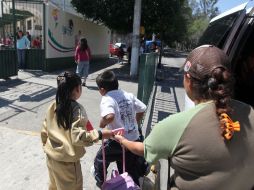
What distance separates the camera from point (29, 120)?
7316 millimetres

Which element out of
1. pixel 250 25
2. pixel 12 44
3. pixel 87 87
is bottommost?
pixel 87 87

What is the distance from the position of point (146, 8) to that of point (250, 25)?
13971 millimetres

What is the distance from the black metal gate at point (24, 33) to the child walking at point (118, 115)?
853 cm

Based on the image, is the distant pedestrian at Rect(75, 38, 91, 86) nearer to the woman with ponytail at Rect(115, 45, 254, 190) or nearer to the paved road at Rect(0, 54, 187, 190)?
the paved road at Rect(0, 54, 187, 190)

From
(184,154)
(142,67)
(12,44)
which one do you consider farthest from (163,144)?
(12,44)

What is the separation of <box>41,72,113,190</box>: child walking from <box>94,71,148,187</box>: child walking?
0.39m

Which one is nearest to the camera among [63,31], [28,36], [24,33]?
[28,36]

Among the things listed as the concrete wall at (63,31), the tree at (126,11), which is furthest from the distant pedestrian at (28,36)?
the tree at (126,11)

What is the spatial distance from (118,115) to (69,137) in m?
0.66

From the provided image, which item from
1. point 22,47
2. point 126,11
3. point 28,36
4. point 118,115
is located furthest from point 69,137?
point 126,11

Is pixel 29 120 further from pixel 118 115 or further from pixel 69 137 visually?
pixel 69 137

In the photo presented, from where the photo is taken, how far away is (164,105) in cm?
941

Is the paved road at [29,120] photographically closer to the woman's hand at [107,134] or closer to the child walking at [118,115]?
the child walking at [118,115]

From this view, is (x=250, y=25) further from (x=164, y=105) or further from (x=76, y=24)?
(x=76, y=24)
